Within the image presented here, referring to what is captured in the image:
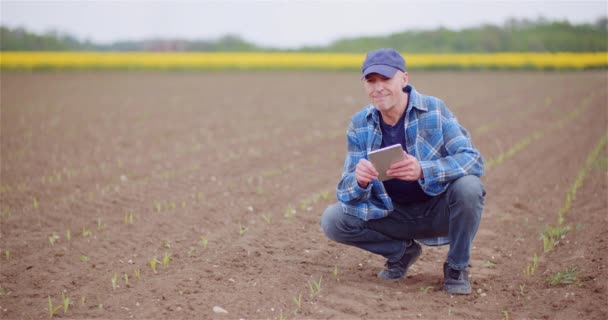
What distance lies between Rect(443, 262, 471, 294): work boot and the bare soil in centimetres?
7

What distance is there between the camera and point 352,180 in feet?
14.0

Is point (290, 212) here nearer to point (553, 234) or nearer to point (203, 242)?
point (203, 242)

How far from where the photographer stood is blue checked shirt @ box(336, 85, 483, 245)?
13.6 feet

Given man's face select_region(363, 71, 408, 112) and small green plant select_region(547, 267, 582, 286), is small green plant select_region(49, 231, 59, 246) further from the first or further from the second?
small green plant select_region(547, 267, 582, 286)

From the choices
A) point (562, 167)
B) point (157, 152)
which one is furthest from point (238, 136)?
point (562, 167)

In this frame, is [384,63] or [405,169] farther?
[384,63]

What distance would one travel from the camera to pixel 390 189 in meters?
4.43

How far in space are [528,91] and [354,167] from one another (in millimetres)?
17743

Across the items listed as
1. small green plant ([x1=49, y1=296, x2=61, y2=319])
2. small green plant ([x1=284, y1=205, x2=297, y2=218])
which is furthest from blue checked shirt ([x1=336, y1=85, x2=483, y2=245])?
small green plant ([x1=284, y1=205, x2=297, y2=218])

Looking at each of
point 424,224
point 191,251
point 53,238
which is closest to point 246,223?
point 191,251

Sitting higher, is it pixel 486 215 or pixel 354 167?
pixel 354 167

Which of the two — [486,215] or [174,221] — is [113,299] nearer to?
[174,221]

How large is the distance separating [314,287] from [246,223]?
1.79 m

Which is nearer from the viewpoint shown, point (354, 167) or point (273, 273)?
point (354, 167)
